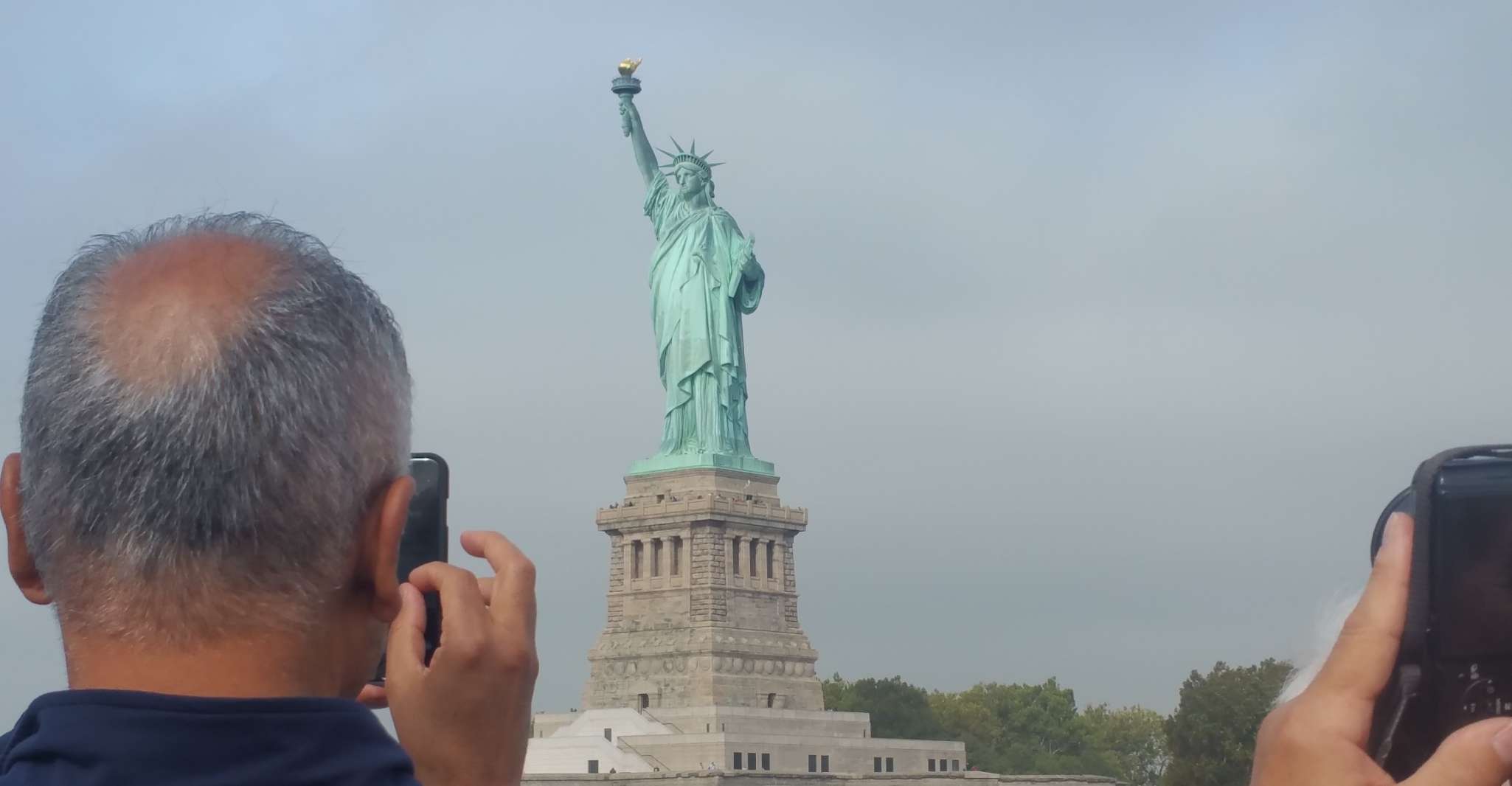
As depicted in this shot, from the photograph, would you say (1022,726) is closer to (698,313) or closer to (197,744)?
(698,313)

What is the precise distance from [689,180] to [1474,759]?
5296 centimetres

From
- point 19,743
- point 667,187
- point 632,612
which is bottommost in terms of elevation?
point 19,743

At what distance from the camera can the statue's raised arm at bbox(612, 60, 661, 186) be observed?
5516 centimetres

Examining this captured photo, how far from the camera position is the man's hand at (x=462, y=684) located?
8.16 ft

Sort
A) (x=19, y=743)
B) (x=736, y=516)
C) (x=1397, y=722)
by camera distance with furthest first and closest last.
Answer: (x=736, y=516), (x=1397, y=722), (x=19, y=743)

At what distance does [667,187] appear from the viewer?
181ft

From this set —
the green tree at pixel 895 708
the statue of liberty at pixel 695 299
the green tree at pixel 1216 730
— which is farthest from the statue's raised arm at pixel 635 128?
the green tree at pixel 895 708

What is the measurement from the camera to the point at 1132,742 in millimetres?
98375

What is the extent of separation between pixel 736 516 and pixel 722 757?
7.10 metres

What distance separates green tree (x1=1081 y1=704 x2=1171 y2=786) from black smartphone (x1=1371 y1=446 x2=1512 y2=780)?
3692 inches

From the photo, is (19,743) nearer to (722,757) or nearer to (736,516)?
(722,757)

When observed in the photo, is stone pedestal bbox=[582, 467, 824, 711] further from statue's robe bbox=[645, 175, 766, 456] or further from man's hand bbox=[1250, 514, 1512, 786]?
man's hand bbox=[1250, 514, 1512, 786]

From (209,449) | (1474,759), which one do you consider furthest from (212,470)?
(1474,759)

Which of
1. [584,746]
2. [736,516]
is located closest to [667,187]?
[736,516]
